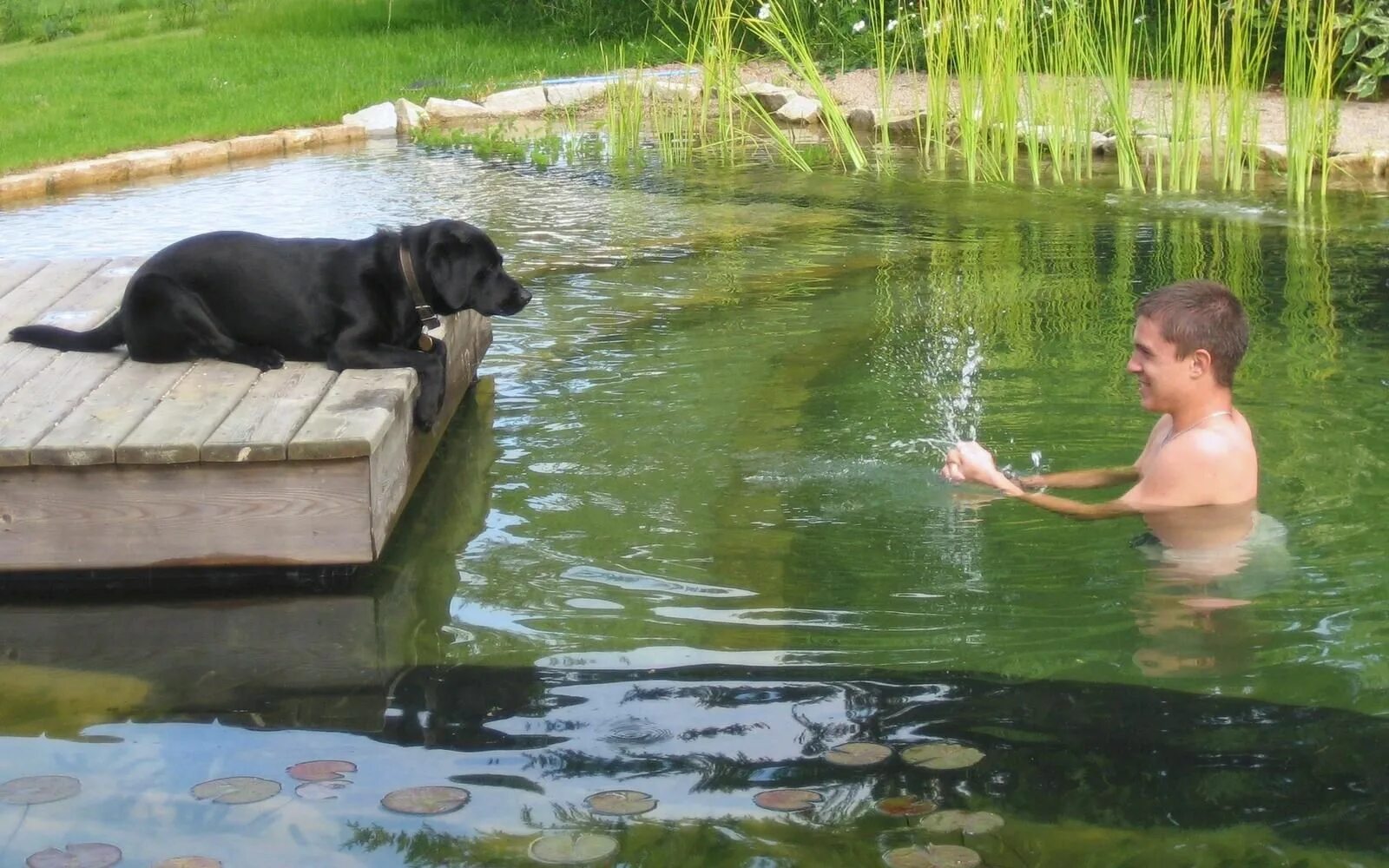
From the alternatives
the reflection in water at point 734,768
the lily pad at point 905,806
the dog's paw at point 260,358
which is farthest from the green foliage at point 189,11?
the lily pad at point 905,806

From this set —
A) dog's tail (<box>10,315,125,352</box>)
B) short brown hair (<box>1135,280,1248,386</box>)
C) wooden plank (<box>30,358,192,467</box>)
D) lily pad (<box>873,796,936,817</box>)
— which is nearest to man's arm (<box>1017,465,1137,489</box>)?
short brown hair (<box>1135,280,1248,386</box>)

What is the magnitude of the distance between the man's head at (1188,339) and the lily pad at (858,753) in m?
1.53

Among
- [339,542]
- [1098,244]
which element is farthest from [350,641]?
[1098,244]

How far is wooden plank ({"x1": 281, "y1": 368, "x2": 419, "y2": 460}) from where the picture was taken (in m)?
4.21

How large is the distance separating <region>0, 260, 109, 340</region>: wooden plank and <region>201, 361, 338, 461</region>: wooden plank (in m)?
1.28

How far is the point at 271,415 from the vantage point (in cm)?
451

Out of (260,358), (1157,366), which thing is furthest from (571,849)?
(260,358)

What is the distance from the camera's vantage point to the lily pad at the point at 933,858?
2.96m

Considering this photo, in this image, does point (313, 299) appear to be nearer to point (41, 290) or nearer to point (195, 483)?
point (195, 483)

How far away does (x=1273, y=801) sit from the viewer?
3.19 meters

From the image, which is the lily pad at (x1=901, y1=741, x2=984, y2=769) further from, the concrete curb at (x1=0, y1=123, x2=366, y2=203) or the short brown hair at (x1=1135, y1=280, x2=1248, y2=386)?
the concrete curb at (x1=0, y1=123, x2=366, y2=203)

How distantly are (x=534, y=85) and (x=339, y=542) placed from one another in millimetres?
12175

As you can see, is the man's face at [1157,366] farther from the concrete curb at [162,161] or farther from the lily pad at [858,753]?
the concrete curb at [162,161]

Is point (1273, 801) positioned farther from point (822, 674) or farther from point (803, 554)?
point (803, 554)
